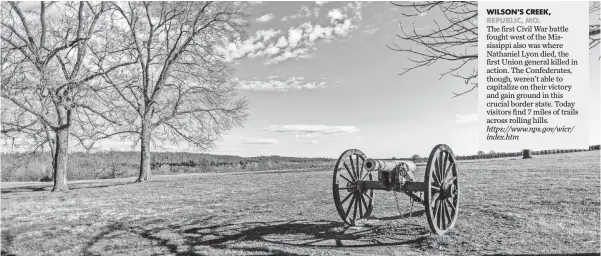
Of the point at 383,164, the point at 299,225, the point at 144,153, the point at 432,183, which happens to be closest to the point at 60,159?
the point at 144,153

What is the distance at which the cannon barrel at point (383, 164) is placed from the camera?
7.08 m

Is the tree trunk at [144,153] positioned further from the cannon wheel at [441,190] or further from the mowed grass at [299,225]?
the cannon wheel at [441,190]

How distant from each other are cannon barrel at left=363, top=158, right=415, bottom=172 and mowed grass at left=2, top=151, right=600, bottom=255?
1199 millimetres

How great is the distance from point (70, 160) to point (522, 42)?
29067mm

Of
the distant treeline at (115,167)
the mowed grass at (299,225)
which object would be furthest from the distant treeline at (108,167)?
the mowed grass at (299,225)

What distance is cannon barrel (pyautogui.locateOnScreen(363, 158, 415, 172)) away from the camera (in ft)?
23.2

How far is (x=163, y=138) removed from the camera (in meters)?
20.3

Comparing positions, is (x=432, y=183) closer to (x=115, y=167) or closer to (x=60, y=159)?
(x=60, y=159)

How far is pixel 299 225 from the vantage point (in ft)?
26.3

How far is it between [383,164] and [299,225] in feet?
7.37

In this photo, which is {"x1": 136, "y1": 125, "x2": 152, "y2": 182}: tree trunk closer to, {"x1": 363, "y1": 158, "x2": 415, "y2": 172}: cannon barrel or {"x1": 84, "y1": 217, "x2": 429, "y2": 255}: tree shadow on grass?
{"x1": 84, "y1": 217, "x2": 429, "y2": 255}: tree shadow on grass

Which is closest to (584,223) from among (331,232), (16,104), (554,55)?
(554,55)

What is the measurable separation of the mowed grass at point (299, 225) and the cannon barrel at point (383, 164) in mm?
1199

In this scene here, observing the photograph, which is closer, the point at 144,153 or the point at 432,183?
the point at 432,183
